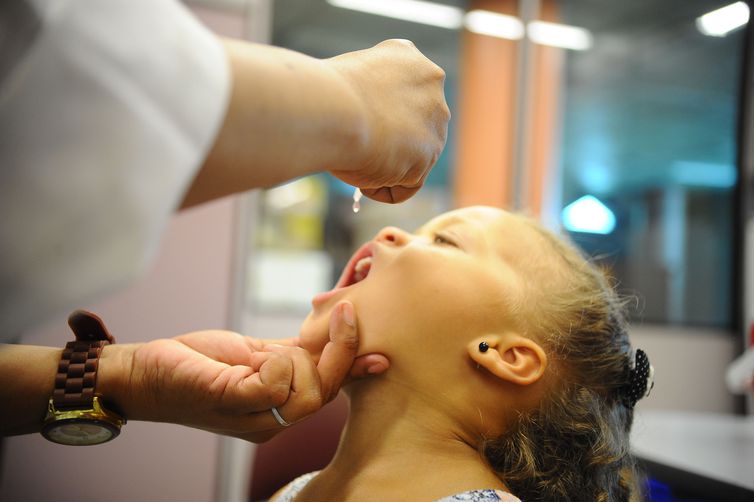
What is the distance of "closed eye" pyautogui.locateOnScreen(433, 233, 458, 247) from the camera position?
110 cm

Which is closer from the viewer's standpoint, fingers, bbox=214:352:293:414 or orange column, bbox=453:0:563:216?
fingers, bbox=214:352:293:414

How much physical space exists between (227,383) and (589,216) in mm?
2975

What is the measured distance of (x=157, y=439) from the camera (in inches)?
74.9

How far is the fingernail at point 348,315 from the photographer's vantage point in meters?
1.00

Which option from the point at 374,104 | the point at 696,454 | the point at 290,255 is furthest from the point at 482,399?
the point at 290,255

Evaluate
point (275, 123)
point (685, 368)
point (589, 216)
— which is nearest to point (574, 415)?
point (275, 123)

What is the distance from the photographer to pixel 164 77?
1.68 feet

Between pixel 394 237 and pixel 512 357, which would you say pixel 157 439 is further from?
pixel 512 357

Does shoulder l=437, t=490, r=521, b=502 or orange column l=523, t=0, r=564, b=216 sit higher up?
orange column l=523, t=0, r=564, b=216

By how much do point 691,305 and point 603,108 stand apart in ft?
Result: 4.13

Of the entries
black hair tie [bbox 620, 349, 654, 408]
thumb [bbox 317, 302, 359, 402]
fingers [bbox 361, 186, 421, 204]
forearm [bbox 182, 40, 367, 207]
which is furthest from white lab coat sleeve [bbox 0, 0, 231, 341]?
black hair tie [bbox 620, 349, 654, 408]

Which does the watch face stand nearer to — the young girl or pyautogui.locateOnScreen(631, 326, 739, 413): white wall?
the young girl

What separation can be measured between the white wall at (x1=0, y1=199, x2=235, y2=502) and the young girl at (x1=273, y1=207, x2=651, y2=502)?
98 cm

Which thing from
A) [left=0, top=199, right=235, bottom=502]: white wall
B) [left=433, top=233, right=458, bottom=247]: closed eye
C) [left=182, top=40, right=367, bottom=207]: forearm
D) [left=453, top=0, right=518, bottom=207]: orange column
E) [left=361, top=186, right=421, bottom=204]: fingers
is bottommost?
[left=0, top=199, right=235, bottom=502]: white wall
